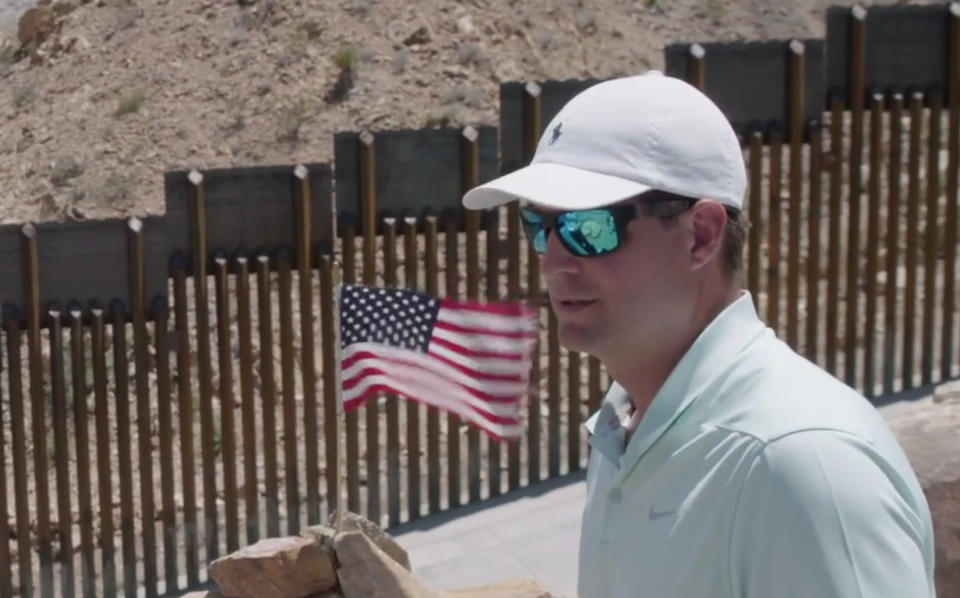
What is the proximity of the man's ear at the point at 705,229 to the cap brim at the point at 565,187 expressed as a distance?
84mm

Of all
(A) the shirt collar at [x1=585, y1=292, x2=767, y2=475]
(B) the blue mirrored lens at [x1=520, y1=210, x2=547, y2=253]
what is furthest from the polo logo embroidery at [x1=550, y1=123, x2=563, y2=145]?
Answer: (A) the shirt collar at [x1=585, y1=292, x2=767, y2=475]

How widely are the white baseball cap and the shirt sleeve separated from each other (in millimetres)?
419

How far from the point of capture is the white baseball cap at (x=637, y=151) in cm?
229

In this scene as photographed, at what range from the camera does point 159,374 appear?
8.91 meters

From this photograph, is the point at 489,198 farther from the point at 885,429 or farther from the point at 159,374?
the point at 159,374

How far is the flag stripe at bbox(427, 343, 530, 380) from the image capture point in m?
8.03

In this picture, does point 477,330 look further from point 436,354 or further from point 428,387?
point 428,387

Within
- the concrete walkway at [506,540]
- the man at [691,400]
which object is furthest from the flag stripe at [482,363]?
the man at [691,400]

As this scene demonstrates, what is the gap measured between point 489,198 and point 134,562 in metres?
6.89

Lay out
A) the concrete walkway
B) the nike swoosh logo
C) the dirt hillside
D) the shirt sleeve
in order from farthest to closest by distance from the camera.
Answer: the dirt hillside < the concrete walkway < the nike swoosh logo < the shirt sleeve

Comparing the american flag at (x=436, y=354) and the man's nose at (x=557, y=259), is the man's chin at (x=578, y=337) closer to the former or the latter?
the man's nose at (x=557, y=259)

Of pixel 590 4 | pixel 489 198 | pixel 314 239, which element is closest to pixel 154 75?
pixel 590 4

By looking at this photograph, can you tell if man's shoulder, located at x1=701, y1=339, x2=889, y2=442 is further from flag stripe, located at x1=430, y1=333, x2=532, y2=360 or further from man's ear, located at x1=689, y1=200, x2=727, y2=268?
flag stripe, located at x1=430, y1=333, x2=532, y2=360

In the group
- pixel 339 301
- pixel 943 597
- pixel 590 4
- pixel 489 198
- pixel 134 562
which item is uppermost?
pixel 590 4
